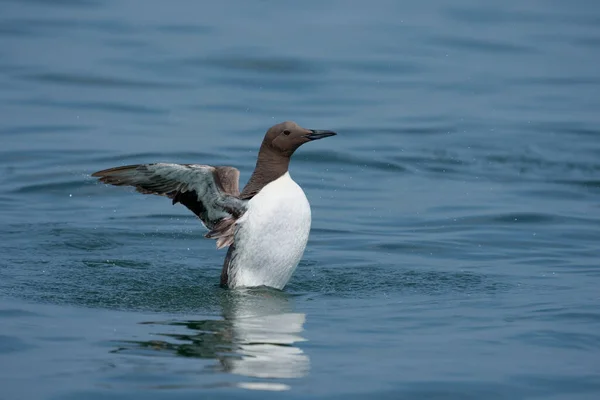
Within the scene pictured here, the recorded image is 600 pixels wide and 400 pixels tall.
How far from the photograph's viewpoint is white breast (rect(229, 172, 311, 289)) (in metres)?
9.56

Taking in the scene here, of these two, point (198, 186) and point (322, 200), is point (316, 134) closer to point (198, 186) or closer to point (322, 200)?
point (198, 186)

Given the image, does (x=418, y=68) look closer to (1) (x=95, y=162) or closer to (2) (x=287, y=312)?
(1) (x=95, y=162)

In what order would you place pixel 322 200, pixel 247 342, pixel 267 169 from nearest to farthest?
pixel 247 342, pixel 267 169, pixel 322 200

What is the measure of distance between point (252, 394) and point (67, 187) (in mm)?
7963

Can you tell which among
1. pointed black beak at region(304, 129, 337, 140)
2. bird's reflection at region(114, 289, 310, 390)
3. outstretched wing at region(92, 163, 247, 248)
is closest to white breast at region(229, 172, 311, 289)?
outstretched wing at region(92, 163, 247, 248)

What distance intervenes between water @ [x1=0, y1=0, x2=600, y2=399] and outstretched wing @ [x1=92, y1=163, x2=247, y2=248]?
1.78 ft

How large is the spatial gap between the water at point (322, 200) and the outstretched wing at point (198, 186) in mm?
543

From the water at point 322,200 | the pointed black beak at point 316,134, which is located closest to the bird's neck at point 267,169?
the pointed black beak at point 316,134

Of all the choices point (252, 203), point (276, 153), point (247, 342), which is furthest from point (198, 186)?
point (247, 342)

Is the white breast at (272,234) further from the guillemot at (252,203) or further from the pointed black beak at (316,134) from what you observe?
the pointed black beak at (316,134)

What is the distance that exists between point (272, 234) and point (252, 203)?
0.94 feet

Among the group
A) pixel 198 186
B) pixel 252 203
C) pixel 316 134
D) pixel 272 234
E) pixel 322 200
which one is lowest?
pixel 322 200

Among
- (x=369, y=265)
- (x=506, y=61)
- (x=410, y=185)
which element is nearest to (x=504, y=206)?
(x=410, y=185)

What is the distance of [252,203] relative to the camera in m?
9.66
